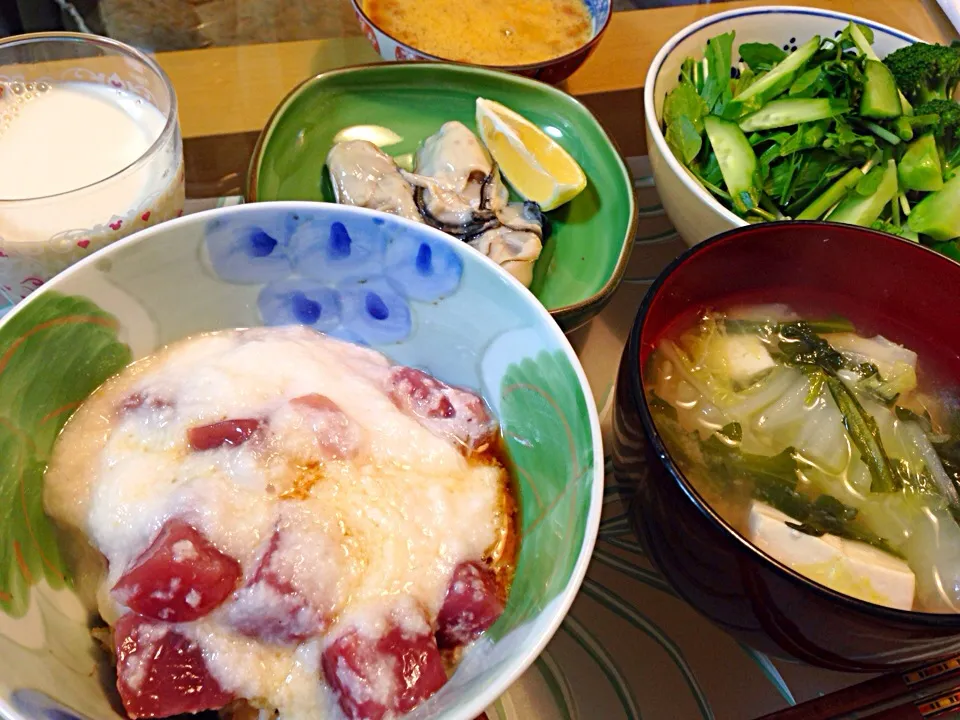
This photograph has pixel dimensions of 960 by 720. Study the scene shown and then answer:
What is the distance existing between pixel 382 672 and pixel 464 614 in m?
0.12

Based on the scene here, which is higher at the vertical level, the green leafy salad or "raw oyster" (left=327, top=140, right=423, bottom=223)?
the green leafy salad

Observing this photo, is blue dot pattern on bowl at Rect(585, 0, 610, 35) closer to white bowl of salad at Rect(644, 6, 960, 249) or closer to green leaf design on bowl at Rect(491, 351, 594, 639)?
white bowl of salad at Rect(644, 6, 960, 249)

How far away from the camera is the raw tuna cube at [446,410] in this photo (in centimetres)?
102

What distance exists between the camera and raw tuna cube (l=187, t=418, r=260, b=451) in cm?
89

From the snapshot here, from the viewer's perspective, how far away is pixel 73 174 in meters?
1.18

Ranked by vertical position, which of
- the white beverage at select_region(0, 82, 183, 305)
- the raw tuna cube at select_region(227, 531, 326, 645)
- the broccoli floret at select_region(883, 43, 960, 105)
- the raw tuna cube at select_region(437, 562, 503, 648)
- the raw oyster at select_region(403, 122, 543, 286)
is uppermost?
the broccoli floret at select_region(883, 43, 960, 105)

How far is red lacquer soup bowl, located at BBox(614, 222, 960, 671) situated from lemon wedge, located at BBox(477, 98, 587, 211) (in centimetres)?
48

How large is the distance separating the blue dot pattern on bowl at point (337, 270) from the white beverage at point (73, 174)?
0.75 ft

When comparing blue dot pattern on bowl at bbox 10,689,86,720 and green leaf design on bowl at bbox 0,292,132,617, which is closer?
blue dot pattern on bowl at bbox 10,689,86,720

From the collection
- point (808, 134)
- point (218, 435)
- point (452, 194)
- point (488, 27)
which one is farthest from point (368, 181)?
point (808, 134)

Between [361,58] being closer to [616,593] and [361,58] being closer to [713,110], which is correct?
[713,110]

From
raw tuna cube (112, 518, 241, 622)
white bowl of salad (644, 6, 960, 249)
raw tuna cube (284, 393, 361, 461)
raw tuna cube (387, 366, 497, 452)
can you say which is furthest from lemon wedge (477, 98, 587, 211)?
raw tuna cube (112, 518, 241, 622)

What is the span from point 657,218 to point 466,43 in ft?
2.04

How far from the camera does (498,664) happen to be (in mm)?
737
